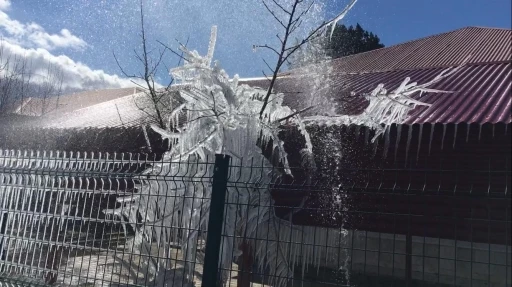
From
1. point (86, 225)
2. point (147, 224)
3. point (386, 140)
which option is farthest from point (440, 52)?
point (86, 225)

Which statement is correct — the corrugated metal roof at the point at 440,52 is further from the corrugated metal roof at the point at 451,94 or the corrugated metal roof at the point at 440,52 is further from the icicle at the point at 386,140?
the icicle at the point at 386,140

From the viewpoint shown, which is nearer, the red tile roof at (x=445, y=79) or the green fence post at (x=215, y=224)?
the green fence post at (x=215, y=224)

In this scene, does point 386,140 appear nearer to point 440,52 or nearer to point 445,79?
point 445,79

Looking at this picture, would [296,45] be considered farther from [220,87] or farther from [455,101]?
[455,101]

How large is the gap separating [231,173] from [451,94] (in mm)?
3564

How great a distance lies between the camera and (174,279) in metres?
3.80

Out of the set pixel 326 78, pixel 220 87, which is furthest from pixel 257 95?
pixel 326 78

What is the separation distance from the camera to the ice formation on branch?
384 cm

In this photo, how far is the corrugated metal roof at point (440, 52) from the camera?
8.85m

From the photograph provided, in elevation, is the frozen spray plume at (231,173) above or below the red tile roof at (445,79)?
below

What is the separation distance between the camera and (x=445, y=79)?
6.92m

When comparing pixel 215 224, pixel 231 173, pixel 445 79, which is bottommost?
pixel 215 224

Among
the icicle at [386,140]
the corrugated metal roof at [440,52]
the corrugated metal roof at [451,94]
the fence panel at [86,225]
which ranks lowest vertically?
the fence panel at [86,225]

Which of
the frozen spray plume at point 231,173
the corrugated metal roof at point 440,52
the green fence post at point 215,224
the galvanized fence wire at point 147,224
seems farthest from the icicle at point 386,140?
the corrugated metal roof at point 440,52
